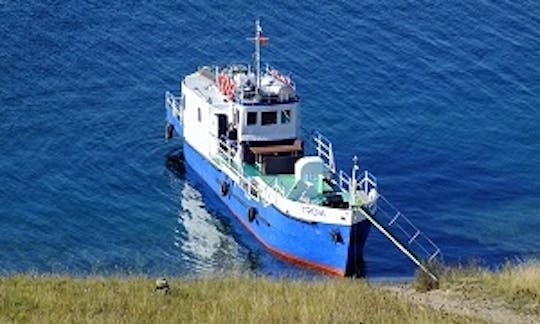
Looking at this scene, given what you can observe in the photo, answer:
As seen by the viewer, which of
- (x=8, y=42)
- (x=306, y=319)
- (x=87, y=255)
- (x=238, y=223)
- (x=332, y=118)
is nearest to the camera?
(x=306, y=319)

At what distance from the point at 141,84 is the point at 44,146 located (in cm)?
1047

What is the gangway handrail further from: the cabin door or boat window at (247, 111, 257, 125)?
the cabin door

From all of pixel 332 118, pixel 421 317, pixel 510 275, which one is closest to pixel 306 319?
pixel 421 317

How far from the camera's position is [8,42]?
6756 cm

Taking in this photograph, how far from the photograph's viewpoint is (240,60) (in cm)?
6862

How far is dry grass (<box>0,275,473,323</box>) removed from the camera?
24.7 metres

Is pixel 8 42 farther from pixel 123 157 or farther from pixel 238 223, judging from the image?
pixel 238 223

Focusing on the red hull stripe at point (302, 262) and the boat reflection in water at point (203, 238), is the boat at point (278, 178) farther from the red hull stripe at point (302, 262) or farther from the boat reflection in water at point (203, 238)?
the boat reflection in water at point (203, 238)

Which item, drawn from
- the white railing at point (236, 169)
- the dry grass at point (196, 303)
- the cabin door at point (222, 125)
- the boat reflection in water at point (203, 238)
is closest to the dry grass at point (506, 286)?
the dry grass at point (196, 303)

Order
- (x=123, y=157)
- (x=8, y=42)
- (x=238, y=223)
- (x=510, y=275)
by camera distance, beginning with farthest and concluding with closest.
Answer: (x=8, y=42)
(x=123, y=157)
(x=238, y=223)
(x=510, y=275)

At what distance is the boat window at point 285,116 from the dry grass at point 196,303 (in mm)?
21571

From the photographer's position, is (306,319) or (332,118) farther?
(332,118)

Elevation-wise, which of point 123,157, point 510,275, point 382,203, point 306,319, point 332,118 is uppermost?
point 332,118

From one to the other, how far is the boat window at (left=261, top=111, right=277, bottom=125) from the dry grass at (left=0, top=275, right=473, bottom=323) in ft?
70.7
